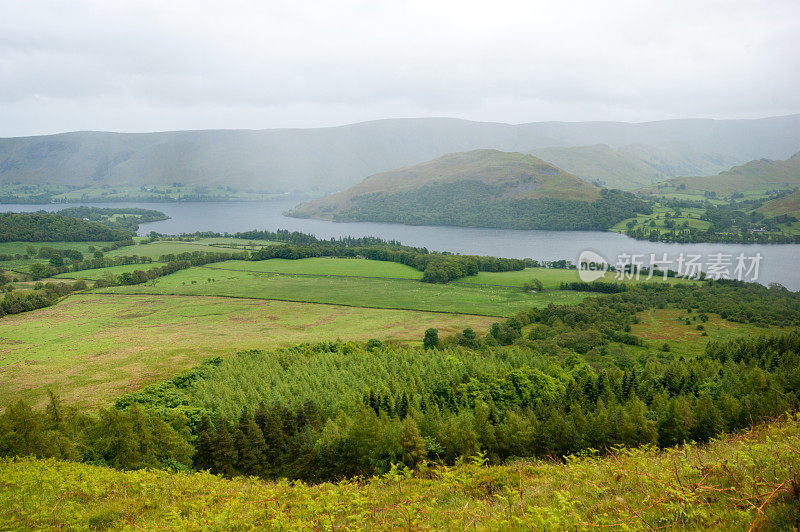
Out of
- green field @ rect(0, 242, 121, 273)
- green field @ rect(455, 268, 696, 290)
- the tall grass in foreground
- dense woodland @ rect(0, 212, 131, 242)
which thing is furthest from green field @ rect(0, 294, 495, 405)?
dense woodland @ rect(0, 212, 131, 242)

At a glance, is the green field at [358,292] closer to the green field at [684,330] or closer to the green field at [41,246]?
the green field at [684,330]

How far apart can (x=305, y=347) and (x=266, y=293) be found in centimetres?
5657

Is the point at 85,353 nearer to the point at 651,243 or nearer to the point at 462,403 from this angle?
the point at 462,403

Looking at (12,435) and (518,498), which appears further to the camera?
(12,435)

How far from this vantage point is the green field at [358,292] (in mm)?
104406

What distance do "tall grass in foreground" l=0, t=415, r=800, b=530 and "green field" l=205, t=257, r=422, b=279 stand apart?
4811 inches

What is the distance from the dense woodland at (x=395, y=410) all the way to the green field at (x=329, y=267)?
76982 mm

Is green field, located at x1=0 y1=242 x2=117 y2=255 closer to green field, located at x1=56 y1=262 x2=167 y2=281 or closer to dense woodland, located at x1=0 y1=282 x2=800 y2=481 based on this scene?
green field, located at x1=56 y1=262 x2=167 y2=281

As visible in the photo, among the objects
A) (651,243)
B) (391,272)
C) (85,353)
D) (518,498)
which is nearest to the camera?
(518,498)

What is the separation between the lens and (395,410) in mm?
37438

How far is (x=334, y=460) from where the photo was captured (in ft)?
104

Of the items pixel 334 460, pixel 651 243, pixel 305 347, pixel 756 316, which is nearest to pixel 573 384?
→ pixel 334 460

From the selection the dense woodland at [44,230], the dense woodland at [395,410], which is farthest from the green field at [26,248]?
the dense woodland at [395,410]

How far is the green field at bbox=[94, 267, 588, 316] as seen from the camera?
104m
